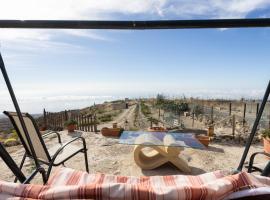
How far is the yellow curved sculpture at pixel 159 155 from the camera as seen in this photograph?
3.98 m

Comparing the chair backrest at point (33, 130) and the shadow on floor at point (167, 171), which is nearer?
the chair backrest at point (33, 130)

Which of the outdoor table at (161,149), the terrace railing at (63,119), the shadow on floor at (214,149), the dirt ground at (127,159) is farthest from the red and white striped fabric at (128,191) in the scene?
the terrace railing at (63,119)

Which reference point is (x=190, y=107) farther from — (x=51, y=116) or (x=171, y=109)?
(x=51, y=116)

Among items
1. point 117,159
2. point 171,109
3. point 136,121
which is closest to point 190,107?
point 171,109

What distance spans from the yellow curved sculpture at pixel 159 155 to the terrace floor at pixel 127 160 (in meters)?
0.11

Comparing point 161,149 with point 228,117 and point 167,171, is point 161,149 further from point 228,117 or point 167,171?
point 228,117

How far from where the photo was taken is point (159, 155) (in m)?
4.27

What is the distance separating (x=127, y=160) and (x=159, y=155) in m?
0.69

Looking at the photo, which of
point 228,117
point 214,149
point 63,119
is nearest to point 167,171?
point 214,149

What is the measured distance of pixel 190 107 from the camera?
10625 mm

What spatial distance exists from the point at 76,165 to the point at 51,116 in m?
4.93

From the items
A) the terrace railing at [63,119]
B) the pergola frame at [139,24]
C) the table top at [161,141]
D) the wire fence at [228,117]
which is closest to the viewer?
the pergola frame at [139,24]

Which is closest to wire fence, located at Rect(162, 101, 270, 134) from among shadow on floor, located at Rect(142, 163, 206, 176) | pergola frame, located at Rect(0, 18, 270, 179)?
shadow on floor, located at Rect(142, 163, 206, 176)

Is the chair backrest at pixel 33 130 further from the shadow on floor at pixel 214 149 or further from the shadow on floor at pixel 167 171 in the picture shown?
the shadow on floor at pixel 214 149
